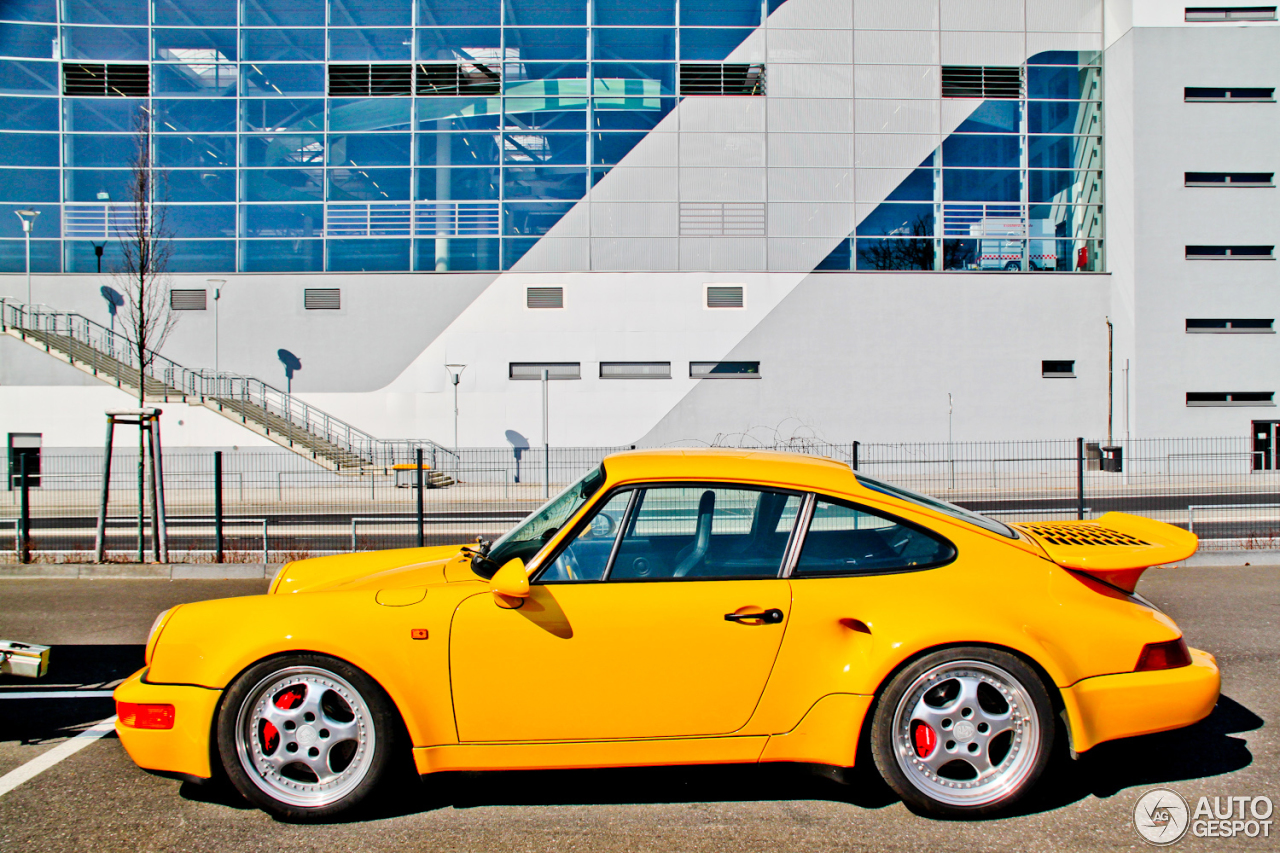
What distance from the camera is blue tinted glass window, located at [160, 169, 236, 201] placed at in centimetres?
2662

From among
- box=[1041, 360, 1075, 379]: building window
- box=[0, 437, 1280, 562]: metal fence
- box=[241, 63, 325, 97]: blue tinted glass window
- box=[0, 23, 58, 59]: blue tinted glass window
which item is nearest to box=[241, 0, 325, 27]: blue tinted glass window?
box=[241, 63, 325, 97]: blue tinted glass window

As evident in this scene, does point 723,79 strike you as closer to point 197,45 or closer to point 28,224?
point 197,45

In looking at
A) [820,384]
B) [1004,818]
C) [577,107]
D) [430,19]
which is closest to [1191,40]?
[820,384]

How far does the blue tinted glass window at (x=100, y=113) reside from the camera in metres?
27.0

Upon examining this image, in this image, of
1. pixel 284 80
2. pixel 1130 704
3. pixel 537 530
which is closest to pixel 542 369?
pixel 284 80

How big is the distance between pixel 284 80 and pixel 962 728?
3004 cm

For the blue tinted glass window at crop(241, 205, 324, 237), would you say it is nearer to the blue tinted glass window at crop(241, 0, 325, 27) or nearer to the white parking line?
the blue tinted glass window at crop(241, 0, 325, 27)

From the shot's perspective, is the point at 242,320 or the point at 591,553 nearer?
the point at 591,553

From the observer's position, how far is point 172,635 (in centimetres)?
333

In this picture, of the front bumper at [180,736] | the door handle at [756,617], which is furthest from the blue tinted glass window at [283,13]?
the door handle at [756,617]

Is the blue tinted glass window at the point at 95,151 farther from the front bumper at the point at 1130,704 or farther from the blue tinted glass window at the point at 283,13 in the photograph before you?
the front bumper at the point at 1130,704

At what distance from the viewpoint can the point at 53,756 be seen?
13.1 feet

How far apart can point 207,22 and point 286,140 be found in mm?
4612

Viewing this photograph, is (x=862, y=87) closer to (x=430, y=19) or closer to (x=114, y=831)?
(x=430, y=19)
